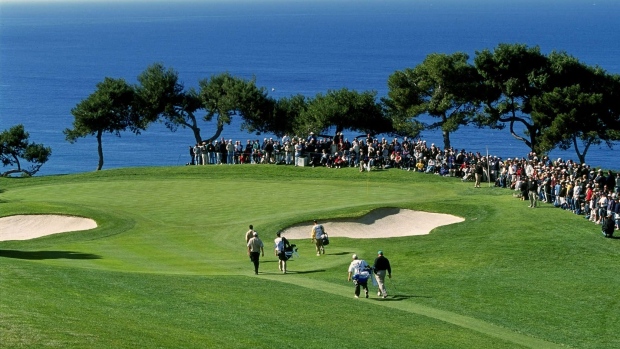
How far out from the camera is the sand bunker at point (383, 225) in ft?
161

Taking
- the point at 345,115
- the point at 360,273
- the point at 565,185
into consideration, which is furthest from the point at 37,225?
the point at 345,115

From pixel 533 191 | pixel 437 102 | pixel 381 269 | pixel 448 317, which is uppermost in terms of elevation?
pixel 437 102

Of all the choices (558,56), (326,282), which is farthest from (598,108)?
(326,282)

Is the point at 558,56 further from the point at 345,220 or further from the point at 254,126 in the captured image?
the point at 345,220

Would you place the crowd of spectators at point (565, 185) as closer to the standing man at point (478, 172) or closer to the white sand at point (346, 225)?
the standing man at point (478, 172)

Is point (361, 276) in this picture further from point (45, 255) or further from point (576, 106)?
point (576, 106)

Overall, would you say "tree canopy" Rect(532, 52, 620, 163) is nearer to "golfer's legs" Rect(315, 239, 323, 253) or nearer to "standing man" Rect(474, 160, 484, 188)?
"standing man" Rect(474, 160, 484, 188)

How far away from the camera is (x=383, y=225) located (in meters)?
51.1

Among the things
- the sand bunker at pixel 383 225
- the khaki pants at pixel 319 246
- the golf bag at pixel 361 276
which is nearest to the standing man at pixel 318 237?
the khaki pants at pixel 319 246

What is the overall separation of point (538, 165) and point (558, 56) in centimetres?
1951

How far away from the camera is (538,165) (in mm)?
58062

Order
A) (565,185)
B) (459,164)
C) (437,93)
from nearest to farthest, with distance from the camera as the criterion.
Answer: (565,185) < (459,164) < (437,93)

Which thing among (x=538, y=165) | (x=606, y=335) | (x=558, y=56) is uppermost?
(x=558, y=56)

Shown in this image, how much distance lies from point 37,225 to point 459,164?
A: 89.9 ft
